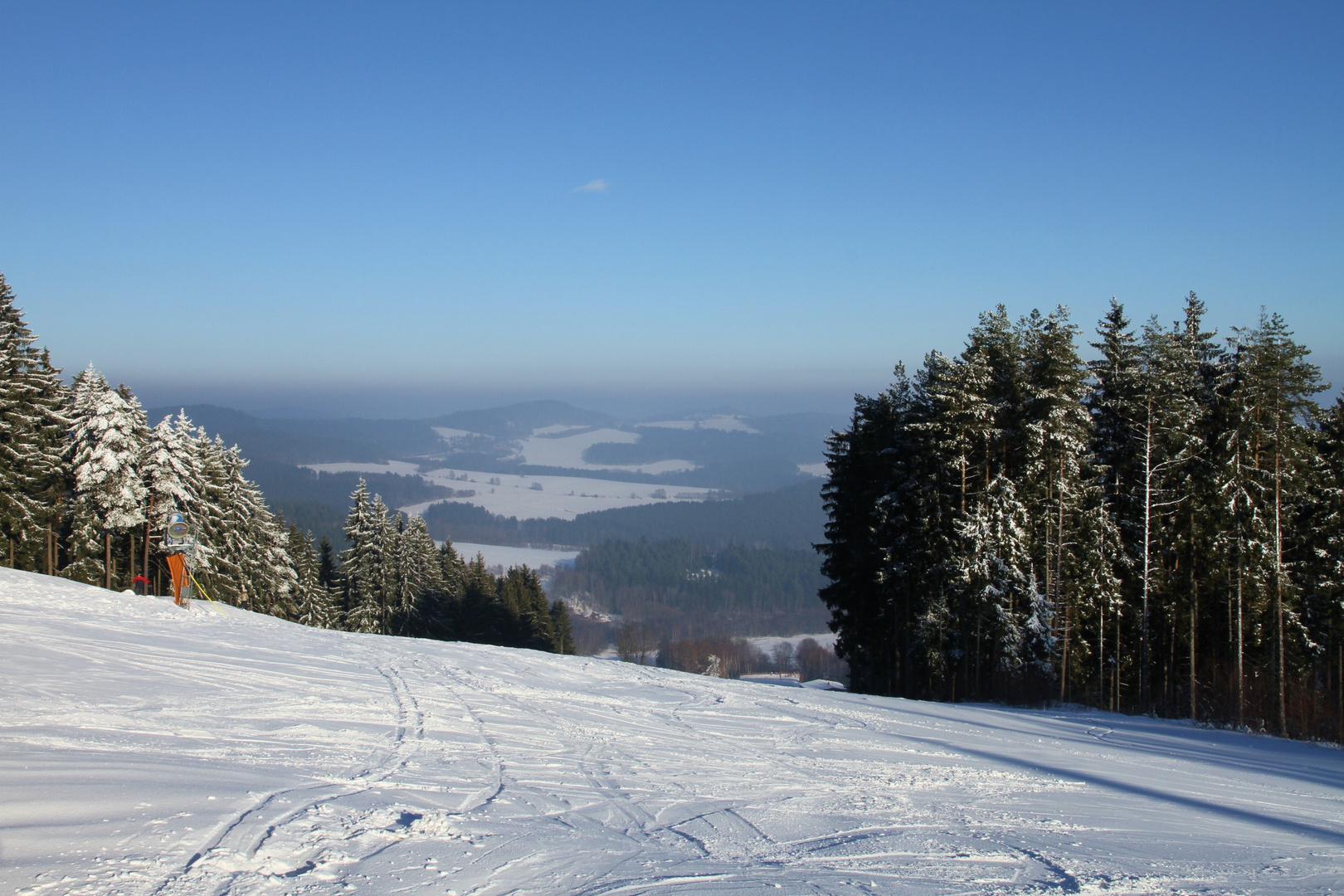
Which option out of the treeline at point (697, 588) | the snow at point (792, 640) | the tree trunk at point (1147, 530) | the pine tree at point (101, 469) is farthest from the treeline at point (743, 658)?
the pine tree at point (101, 469)

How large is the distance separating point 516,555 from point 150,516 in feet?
416

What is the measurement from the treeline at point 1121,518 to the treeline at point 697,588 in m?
100

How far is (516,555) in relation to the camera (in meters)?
153

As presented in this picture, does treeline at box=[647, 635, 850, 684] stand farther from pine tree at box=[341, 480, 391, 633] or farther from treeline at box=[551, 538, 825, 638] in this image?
pine tree at box=[341, 480, 391, 633]

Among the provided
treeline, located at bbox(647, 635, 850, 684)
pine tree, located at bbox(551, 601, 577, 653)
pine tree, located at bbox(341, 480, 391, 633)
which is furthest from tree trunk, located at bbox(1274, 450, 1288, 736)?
treeline, located at bbox(647, 635, 850, 684)

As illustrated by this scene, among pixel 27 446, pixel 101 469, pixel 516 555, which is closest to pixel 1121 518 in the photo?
pixel 101 469

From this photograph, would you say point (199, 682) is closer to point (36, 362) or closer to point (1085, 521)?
point (1085, 521)

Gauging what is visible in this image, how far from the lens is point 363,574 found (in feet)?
137

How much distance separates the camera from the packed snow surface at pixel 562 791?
18.0 feet

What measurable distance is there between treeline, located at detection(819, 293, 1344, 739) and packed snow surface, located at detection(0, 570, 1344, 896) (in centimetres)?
760

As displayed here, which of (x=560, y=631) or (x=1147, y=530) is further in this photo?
(x=560, y=631)

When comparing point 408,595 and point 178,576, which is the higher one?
point 178,576

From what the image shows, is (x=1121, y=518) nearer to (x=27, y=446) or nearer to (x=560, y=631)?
(x=27, y=446)

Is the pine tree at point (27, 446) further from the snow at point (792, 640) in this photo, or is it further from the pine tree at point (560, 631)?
the snow at point (792, 640)
